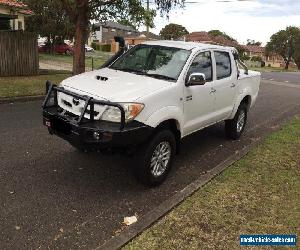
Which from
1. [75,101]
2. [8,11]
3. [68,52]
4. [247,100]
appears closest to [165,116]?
[75,101]

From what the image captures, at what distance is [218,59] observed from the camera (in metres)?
6.90

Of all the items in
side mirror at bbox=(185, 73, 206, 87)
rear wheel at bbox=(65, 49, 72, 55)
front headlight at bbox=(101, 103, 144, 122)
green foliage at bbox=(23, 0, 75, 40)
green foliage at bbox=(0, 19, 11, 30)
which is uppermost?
green foliage at bbox=(23, 0, 75, 40)

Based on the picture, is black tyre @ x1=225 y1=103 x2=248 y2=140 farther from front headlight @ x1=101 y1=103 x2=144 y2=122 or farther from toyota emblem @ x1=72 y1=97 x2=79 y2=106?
toyota emblem @ x1=72 y1=97 x2=79 y2=106

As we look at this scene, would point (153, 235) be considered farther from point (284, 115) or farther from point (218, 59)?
point (284, 115)

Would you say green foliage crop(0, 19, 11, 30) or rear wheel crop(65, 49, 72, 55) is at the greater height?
green foliage crop(0, 19, 11, 30)

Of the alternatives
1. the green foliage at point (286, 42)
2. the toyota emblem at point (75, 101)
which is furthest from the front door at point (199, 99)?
the green foliage at point (286, 42)

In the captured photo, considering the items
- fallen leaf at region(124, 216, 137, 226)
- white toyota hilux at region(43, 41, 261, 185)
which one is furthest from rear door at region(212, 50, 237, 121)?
fallen leaf at region(124, 216, 137, 226)

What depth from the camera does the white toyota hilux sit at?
4719 millimetres

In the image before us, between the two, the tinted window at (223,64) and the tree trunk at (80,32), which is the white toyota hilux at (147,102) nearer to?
the tinted window at (223,64)

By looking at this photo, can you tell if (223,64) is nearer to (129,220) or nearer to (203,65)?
(203,65)

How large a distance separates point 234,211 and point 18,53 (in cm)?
1343


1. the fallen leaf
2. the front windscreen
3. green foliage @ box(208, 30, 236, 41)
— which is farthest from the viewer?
green foliage @ box(208, 30, 236, 41)

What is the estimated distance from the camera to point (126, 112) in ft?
15.5

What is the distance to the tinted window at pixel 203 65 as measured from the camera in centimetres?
605
